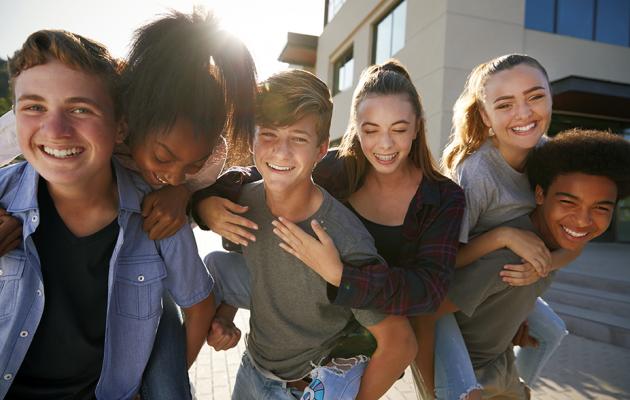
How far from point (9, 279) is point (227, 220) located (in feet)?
2.52

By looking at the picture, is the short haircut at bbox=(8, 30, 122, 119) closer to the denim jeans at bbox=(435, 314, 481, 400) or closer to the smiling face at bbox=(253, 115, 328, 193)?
the smiling face at bbox=(253, 115, 328, 193)

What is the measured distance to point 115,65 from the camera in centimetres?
148

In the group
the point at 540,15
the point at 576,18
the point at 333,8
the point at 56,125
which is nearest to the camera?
the point at 56,125

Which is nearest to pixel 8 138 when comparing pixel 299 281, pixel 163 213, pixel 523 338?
pixel 163 213

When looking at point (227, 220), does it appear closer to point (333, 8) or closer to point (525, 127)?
point (525, 127)

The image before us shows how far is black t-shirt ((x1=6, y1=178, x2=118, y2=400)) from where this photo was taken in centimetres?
148

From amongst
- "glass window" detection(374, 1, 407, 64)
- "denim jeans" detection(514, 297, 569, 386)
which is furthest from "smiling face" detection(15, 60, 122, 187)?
"glass window" detection(374, 1, 407, 64)

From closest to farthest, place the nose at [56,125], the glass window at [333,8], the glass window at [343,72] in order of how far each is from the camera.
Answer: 1. the nose at [56,125]
2. the glass window at [343,72]
3. the glass window at [333,8]

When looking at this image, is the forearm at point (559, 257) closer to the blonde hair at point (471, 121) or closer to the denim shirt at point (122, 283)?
the blonde hair at point (471, 121)

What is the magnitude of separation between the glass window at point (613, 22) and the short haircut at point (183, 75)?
495 inches

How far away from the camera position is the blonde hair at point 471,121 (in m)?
2.20

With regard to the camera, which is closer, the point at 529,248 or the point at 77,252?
the point at 77,252

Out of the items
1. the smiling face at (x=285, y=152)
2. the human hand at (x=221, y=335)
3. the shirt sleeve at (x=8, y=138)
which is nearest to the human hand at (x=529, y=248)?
the smiling face at (x=285, y=152)

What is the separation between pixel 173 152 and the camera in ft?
4.62
